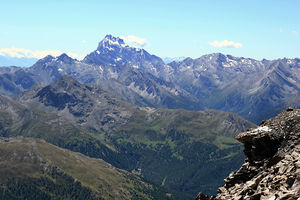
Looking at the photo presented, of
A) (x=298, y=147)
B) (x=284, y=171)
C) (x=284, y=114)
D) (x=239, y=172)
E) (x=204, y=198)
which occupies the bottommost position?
(x=204, y=198)

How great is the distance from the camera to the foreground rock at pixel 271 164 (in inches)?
1496

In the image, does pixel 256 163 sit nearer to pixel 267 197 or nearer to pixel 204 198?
pixel 204 198

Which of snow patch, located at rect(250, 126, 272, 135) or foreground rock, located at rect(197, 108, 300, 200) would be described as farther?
snow patch, located at rect(250, 126, 272, 135)

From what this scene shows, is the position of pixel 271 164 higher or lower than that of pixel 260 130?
lower

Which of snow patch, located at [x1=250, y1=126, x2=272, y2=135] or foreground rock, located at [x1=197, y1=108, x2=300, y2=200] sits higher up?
snow patch, located at [x1=250, y1=126, x2=272, y2=135]

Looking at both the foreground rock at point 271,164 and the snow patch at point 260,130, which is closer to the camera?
the foreground rock at point 271,164

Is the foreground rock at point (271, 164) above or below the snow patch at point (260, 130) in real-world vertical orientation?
below

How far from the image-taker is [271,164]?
47656 mm

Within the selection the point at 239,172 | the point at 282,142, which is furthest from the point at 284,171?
the point at 239,172

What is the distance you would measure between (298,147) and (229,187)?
1323 cm

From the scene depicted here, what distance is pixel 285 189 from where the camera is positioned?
36875mm

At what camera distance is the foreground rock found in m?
38.0

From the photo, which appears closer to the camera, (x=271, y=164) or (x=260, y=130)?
(x=271, y=164)

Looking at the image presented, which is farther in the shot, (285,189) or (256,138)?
(256,138)
